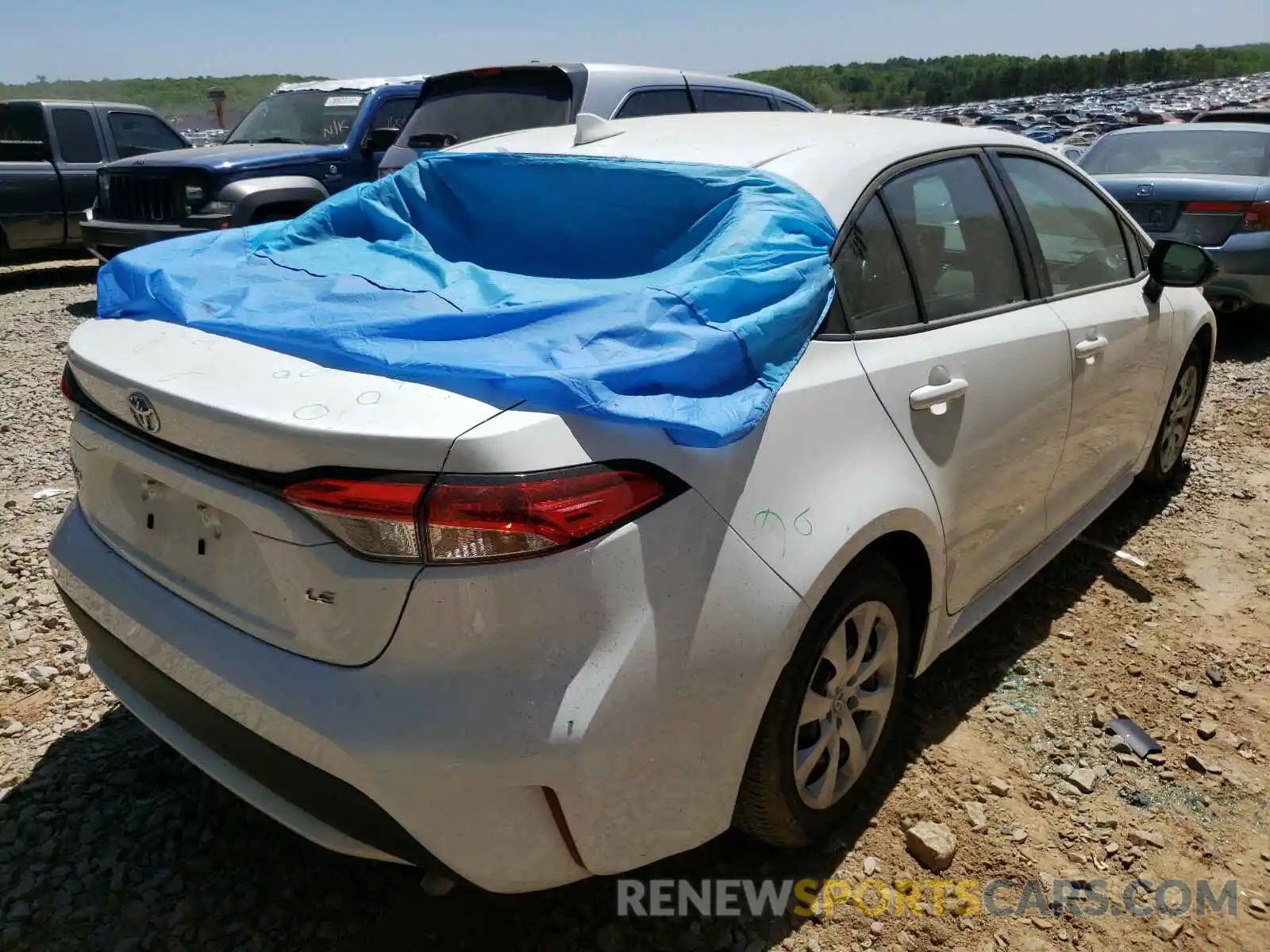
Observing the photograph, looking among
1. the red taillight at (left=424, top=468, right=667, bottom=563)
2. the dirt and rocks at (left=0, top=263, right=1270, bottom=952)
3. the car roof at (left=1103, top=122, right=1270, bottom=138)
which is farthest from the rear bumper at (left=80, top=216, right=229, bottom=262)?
the car roof at (left=1103, top=122, right=1270, bottom=138)

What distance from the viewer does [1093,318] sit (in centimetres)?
321

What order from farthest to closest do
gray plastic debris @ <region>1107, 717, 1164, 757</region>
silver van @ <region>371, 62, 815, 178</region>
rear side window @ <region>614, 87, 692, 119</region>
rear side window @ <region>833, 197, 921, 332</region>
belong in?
1. rear side window @ <region>614, 87, 692, 119</region>
2. silver van @ <region>371, 62, 815, 178</region>
3. gray plastic debris @ <region>1107, 717, 1164, 757</region>
4. rear side window @ <region>833, 197, 921, 332</region>

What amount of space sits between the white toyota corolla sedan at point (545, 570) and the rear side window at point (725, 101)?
4150 millimetres


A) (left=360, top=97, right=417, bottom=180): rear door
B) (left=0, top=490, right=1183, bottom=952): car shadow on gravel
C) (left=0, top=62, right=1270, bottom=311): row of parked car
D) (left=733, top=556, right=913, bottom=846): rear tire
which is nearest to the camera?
(left=733, top=556, right=913, bottom=846): rear tire

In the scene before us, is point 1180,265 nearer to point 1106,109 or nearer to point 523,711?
point 523,711

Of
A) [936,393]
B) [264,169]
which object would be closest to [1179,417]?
[936,393]

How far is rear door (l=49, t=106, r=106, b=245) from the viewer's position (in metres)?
10.2

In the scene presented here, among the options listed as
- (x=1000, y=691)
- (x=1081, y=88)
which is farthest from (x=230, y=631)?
(x=1081, y=88)

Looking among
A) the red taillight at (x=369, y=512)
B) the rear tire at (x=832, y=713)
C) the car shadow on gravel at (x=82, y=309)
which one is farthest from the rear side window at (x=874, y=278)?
the car shadow on gravel at (x=82, y=309)

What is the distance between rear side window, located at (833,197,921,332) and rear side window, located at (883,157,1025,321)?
0.07 metres

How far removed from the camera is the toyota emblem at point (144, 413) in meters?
1.88

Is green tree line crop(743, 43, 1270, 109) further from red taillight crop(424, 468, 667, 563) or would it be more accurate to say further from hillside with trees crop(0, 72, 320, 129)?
red taillight crop(424, 468, 667, 563)

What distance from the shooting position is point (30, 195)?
995cm

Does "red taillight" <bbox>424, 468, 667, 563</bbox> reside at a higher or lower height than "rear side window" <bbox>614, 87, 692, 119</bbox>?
lower
